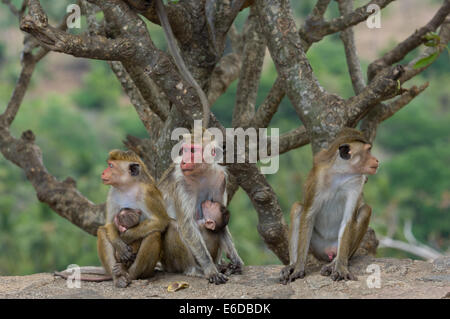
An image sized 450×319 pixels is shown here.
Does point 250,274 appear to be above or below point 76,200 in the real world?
below

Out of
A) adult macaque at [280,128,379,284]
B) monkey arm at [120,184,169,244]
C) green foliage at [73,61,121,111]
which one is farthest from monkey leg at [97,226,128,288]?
green foliage at [73,61,121,111]

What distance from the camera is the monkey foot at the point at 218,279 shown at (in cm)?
390

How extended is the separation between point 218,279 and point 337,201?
0.87 metres

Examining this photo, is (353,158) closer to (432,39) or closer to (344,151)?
(344,151)

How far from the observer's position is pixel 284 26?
14.4 ft

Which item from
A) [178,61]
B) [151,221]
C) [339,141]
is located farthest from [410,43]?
[151,221]

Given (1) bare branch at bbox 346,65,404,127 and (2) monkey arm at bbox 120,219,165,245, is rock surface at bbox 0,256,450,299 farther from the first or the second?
(1) bare branch at bbox 346,65,404,127

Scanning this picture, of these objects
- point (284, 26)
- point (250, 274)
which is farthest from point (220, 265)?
point (284, 26)

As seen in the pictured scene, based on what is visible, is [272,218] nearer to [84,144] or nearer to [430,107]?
[84,144]

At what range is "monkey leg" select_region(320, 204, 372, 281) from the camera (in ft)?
12.3

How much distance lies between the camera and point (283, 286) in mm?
3732

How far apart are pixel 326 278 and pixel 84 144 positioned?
3540 cm
